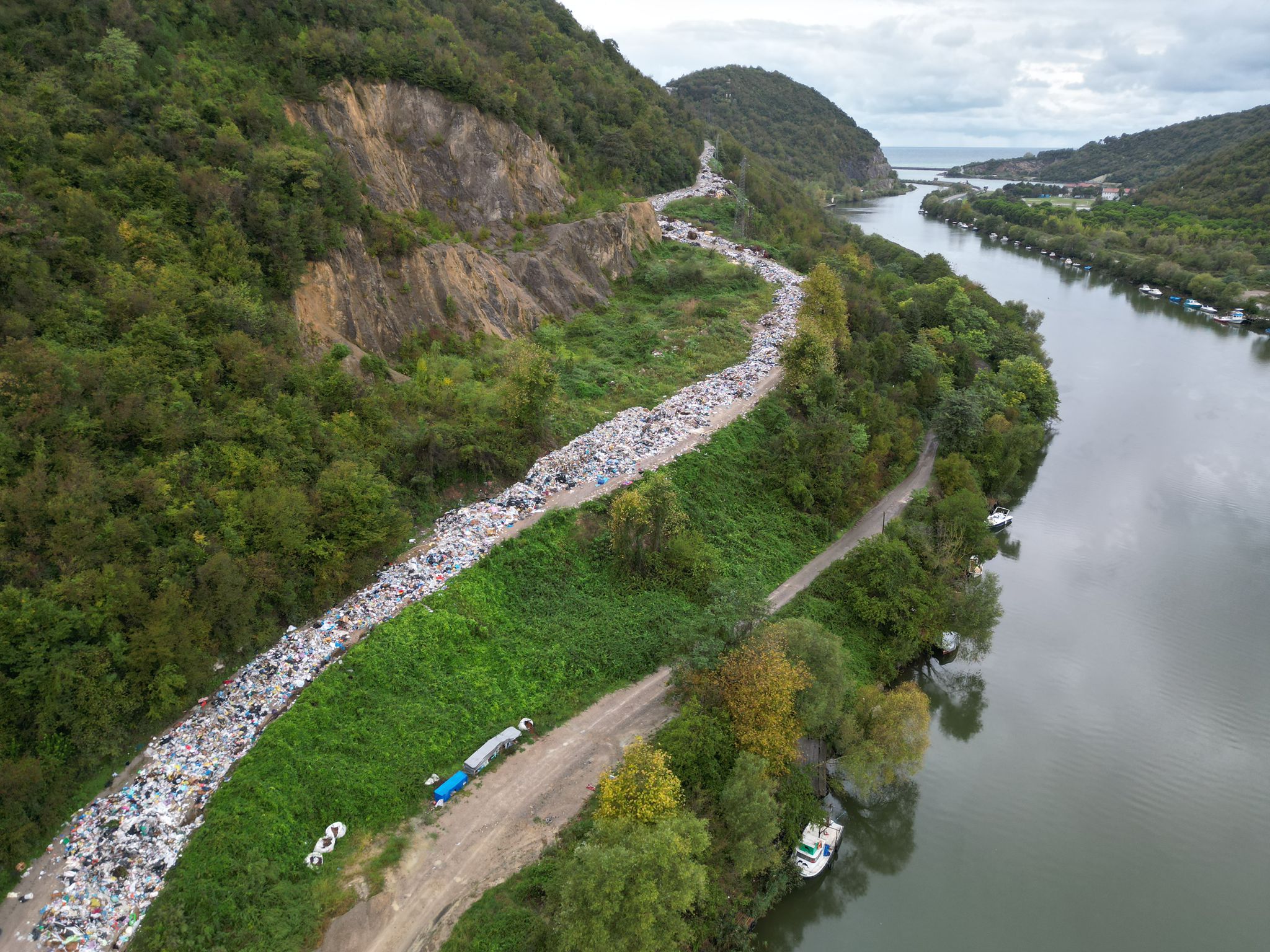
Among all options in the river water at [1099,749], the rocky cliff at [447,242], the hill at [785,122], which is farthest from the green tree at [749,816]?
the hill at [785,122]

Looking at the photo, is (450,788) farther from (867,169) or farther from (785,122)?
(867,169)

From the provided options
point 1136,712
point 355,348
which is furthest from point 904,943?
point 355,348

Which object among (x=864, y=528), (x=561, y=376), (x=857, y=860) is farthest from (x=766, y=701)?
(x=561, y=376)

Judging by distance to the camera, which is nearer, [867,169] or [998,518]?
[998,518]

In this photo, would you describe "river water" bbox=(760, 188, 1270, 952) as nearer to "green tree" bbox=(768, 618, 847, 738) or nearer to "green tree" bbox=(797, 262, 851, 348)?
"green tree" bbox=(768, 618, 847, 738)

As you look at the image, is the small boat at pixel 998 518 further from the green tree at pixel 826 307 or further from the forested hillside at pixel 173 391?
the forested hillside at pixel 173 391

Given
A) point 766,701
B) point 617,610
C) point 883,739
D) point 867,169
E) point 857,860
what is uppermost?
point 867,169

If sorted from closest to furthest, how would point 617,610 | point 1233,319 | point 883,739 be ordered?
1. point 883,739
2. point 617,610
3. point 1233,319

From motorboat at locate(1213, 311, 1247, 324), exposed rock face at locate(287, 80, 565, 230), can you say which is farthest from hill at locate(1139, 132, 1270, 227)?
exposed rock face at locate(287, 80, 565, 230)
